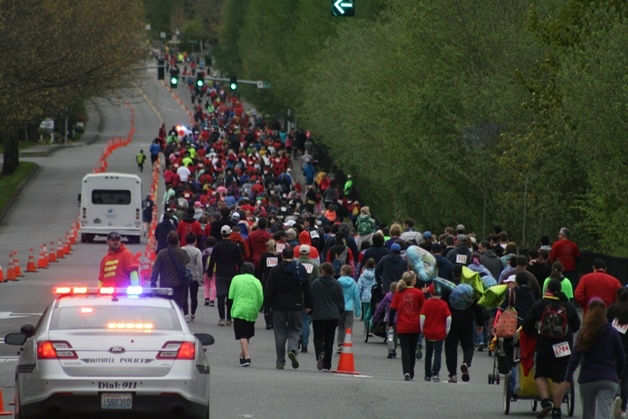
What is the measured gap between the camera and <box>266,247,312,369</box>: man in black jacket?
2069 centimetres

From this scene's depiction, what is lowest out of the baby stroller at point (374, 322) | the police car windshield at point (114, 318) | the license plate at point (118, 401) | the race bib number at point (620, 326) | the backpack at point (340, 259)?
the baby stroller at point (374, 322)

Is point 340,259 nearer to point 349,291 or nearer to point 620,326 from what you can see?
point 349,291

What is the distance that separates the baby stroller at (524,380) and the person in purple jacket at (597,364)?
193cm

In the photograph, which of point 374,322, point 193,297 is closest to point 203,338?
point 374,322

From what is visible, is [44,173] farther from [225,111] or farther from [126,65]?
[225,111]

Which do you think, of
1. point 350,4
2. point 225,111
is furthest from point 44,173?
point 350,4

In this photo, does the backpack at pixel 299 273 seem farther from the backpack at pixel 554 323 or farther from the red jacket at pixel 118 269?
the backpack at pixel 554 323

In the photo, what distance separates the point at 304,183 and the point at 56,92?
1949 centimetres

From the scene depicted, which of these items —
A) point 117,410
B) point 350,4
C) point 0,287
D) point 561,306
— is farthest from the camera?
point 0,287

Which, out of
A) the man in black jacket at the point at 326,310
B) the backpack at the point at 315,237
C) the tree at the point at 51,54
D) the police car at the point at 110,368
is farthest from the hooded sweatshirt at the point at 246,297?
the tree at the point at 51,54

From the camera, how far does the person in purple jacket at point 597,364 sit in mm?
14469

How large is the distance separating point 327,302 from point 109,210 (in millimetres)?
31103

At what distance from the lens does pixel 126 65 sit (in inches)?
2756

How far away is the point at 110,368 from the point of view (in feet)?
41.9
